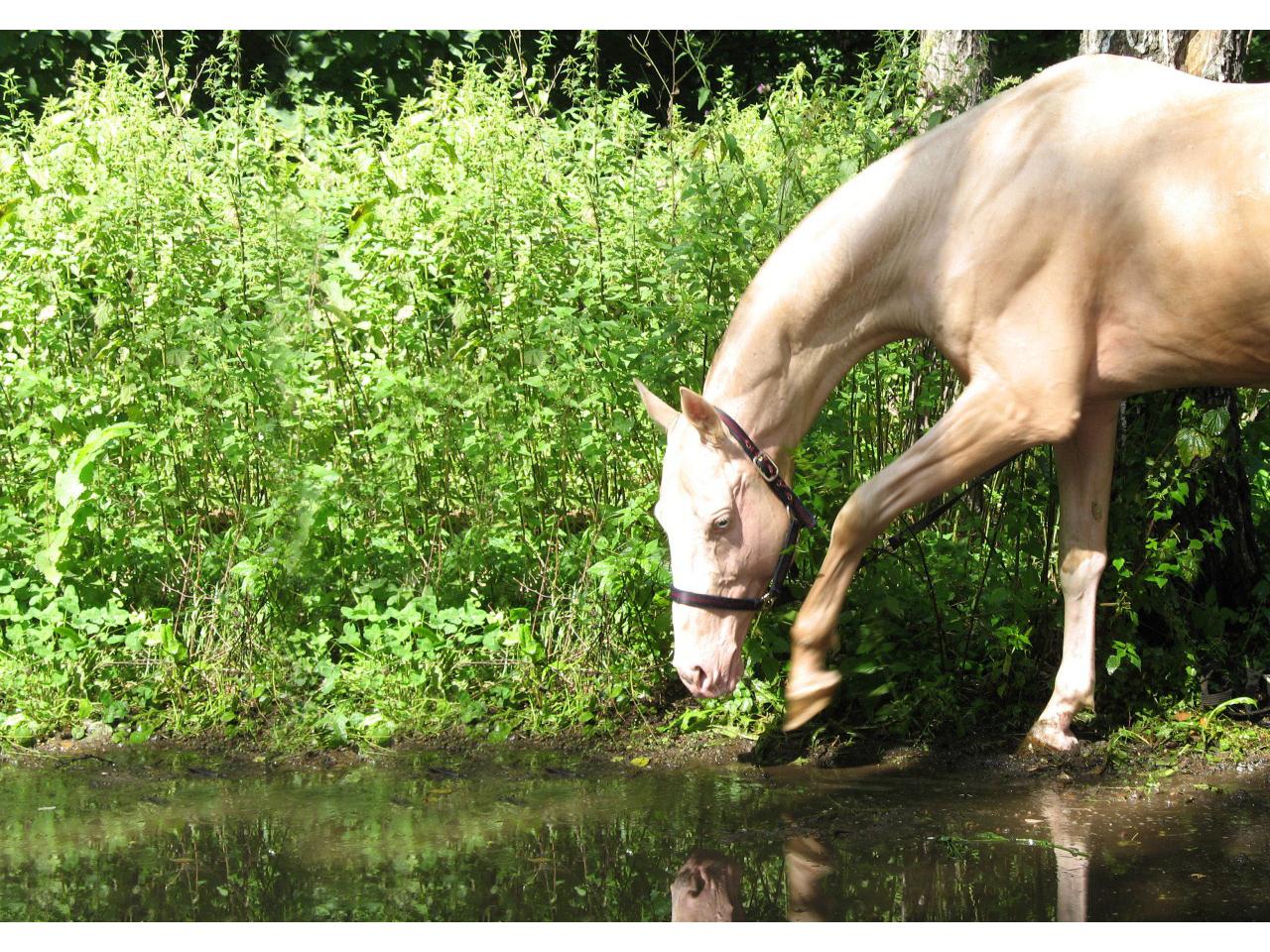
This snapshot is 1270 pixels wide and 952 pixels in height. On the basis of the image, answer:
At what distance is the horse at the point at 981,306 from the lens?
4188mm

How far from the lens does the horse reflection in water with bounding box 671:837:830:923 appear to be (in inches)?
137

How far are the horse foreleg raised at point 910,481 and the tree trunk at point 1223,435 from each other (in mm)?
1041

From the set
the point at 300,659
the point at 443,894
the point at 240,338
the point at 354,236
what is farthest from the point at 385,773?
the point at 354,236

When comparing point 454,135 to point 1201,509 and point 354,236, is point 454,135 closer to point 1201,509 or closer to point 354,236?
point 354,236

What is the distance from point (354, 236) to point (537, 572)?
1745mm

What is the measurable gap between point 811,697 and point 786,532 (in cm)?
54

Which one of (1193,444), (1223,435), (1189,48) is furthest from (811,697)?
(1189,48)

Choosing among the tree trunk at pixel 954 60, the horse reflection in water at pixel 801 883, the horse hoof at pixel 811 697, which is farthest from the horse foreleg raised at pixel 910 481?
the tree trunk at pixel 954 60

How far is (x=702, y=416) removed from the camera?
4.27m

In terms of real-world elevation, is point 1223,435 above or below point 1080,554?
above

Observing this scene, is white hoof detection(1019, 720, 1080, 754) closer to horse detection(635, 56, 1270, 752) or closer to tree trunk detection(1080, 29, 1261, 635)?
horse detection(635, 56, 1270, 752)

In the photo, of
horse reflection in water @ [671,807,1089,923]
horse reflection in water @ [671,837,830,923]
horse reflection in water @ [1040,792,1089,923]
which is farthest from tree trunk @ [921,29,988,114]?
horse reflection in water @ [671,837,830,923]

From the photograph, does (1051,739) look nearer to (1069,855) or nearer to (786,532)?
(1069,855)

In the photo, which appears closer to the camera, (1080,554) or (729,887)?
(729,887)
